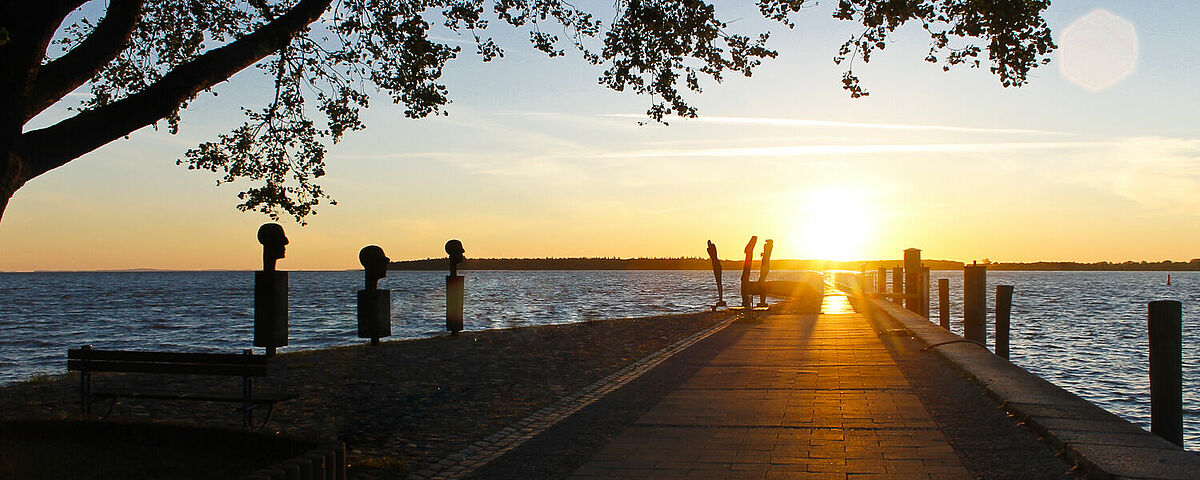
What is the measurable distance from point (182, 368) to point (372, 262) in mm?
7887

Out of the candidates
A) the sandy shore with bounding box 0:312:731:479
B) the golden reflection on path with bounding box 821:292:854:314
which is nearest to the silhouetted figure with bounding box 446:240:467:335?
the sandy shore with bounding box 0:312:731:479

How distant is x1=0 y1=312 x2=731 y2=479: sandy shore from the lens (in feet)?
24.1

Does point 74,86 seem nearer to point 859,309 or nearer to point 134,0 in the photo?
point 134,0

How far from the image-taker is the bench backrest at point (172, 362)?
7156 millimetres

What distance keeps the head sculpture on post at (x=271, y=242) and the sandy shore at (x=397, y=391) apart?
149cm

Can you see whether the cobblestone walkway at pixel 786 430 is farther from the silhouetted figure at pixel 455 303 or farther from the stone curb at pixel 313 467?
the silhouetted figure at pixel 455 303

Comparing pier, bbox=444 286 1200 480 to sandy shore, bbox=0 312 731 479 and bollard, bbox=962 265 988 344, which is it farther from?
bollard, bbox=962 265 988 344

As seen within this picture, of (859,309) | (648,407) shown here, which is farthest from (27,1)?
(859,309)

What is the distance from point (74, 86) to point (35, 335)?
3348cm

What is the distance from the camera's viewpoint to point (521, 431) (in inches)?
294

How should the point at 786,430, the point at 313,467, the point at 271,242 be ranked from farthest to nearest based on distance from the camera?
the point at 271,242 → the point at 786,430 → the point at 313,467

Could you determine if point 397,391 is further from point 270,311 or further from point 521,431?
point 270,311

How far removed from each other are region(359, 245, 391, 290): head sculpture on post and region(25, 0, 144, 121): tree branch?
829cm

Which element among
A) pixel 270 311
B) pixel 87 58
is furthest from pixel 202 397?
pixel 270 311
